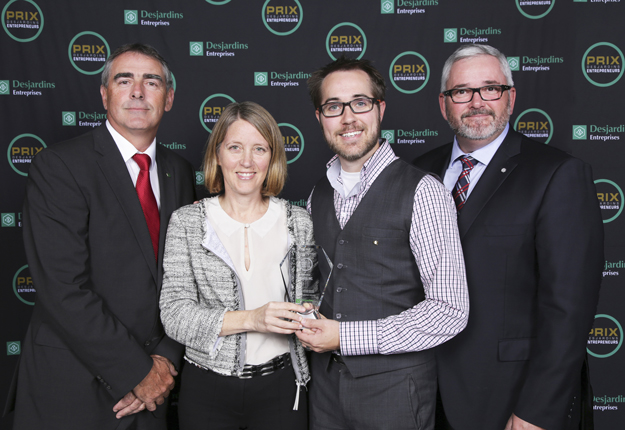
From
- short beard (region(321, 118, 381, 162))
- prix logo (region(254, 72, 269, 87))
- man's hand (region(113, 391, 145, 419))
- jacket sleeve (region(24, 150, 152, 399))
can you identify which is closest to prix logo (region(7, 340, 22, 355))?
jacket sleeve (region(24, 150, 152, 399))

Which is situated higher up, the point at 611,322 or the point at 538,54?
the point at 538,54

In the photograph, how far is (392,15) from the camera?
320cm

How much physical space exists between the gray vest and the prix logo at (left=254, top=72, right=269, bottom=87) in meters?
1.85

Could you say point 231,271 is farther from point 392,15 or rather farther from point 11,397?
point 392,15

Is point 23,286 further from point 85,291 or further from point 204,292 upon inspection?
point 204,292

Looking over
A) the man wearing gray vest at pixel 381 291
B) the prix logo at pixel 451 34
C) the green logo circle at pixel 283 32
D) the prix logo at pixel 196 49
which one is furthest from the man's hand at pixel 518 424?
the prix logo at pixel 196 49

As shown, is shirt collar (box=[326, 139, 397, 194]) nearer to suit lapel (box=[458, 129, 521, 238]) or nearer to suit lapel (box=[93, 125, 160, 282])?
suit lapel (box=[458, 129, 521, 238])

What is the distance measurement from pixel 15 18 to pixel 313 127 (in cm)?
227

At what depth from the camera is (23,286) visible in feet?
Result: 10.4

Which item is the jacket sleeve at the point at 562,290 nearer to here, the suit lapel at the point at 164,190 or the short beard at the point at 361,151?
the short beard at the point at 361,151

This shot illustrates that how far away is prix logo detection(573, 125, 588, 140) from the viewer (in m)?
3.21

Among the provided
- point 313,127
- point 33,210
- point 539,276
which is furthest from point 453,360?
point 313,127

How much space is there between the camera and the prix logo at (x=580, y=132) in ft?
10.5

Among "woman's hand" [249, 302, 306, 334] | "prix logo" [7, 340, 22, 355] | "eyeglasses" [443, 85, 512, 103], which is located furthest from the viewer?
"prix logo" [7, 340, 22, 355]
